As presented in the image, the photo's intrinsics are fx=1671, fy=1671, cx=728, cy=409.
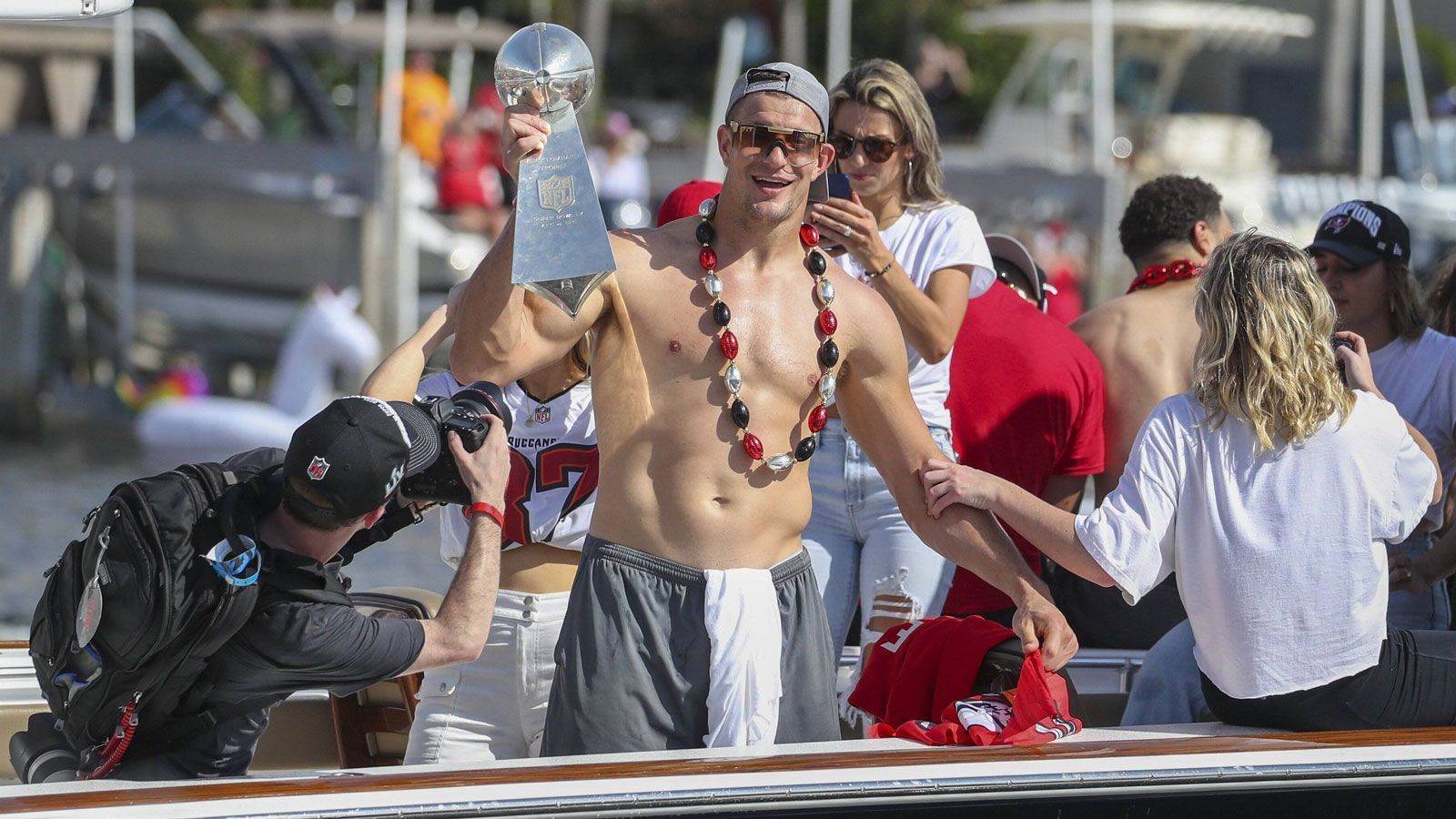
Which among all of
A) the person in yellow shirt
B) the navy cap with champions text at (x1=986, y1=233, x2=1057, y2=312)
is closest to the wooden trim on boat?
the navy cap with champions text at (x1=986, y1=233, x2=1057, y2=312)

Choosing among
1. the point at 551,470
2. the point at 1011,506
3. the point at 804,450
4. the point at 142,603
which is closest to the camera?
the point at 142,603

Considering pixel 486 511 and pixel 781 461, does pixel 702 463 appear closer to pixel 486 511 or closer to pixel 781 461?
pixel 781 461

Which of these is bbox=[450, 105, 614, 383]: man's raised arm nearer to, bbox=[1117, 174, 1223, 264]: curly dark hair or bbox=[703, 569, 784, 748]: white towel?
bbox=[703, 569, 784, 748]: white towel

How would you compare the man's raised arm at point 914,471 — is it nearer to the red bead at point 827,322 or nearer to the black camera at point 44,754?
the red bead at point 827,322

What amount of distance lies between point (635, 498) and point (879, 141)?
135 cm

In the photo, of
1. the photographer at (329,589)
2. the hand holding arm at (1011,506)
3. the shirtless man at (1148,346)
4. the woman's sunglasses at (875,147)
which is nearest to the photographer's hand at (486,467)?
the photographer at (329,589)

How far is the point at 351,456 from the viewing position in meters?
2.66

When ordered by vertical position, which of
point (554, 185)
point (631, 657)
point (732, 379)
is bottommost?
point (631, 657)

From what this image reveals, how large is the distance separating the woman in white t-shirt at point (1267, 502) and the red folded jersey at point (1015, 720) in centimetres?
22

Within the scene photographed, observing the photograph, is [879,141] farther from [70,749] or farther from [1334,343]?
[70,749]

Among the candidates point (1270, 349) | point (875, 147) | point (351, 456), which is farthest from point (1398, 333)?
point (351, 456)

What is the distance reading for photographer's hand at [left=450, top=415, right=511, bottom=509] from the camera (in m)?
2.83

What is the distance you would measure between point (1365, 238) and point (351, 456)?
2480 millimetres

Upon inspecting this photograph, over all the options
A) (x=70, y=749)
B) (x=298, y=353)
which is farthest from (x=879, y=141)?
(x=298, y=353)
